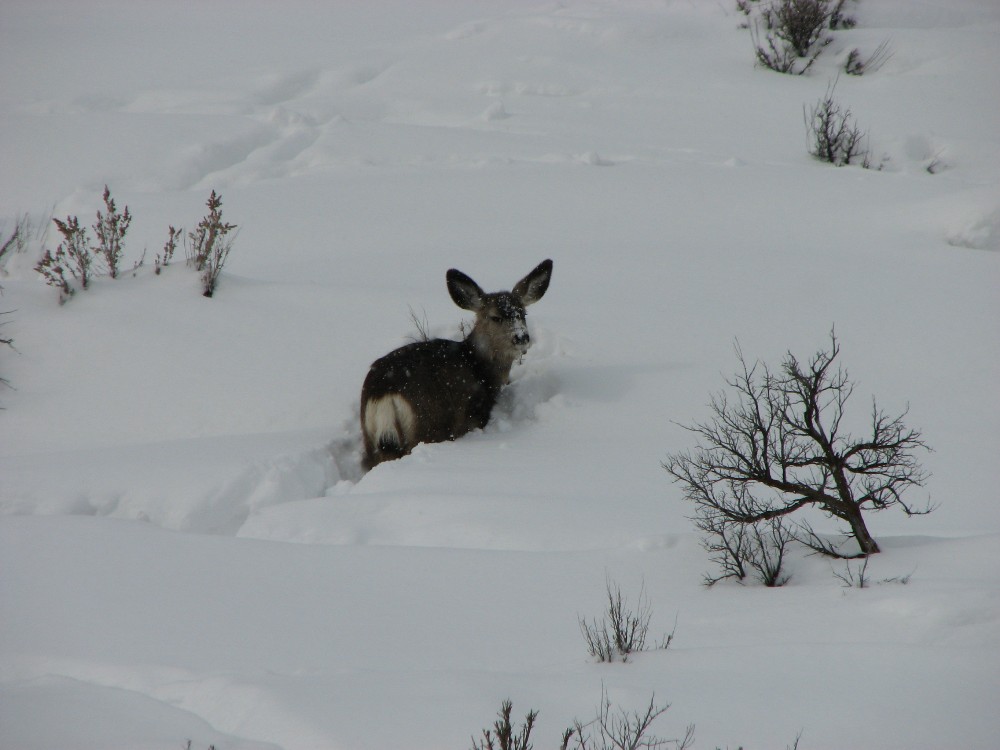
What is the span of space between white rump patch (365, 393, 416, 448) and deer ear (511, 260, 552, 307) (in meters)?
1.36

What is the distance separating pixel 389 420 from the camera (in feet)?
17.9

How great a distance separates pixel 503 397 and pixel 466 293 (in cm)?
83

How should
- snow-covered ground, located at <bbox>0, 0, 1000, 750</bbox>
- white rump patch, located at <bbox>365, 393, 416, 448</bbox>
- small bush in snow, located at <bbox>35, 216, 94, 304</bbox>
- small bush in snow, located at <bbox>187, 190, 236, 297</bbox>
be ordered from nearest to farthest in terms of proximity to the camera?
snow-covered ground, located at <bbox>0, 0, 1000, 750</bbox>
white rump patch, located at <bbox>365, 393, 416, 448</bbox>
small bush in snow, located at <bbox>35, 216, 94, 304</bbox>
small bush in snow, located at <bbox>187, 190, 236, 297</bbox>

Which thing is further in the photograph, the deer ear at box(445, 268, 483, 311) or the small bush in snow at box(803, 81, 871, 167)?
the small bush in snow at box(803, 81, 871, 167)

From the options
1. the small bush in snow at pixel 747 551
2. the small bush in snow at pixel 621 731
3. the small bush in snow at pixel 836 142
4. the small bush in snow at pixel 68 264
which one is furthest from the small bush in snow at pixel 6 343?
the small bush in snow at pixel 836 142

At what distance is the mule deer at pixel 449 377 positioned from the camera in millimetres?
5496

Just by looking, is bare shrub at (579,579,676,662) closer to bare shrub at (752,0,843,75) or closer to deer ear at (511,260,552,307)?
deer ear at (511,260,552,307)

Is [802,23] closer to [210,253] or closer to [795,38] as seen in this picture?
[795,38]

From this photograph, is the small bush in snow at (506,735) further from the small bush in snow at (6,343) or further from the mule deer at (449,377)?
the small bush in snow at (6,343)

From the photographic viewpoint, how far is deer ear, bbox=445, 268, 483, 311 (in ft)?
19.9

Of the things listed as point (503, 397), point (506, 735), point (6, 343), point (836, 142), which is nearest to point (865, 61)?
point (836, 142)

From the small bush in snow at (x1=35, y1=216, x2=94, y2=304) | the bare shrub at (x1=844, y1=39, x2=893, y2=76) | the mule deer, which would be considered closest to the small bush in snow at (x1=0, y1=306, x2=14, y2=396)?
the small bush in snow at (x1=35, y1=216, x2=94, y2=304)

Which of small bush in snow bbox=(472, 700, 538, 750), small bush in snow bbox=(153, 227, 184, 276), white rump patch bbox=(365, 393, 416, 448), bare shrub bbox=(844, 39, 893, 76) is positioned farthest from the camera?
bare shrub bbox=(844, 39, 893, 76)

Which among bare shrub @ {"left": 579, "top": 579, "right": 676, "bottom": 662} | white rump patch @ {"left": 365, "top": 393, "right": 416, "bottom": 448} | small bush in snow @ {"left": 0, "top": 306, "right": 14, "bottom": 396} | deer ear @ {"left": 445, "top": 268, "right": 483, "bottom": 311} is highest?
deer ear @ {"left": 445, "top": 268, "right": 483, "bottom": 311}
